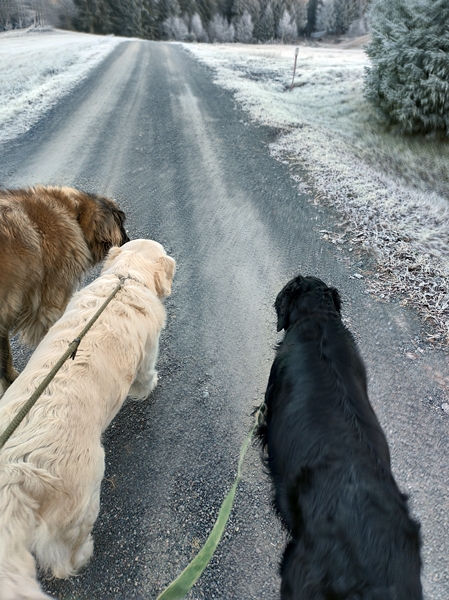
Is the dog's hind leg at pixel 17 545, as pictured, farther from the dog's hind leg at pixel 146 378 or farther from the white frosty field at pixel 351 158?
the white frosty field at pixel 351 158

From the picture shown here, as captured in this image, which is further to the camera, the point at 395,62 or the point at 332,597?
the point at 395,62

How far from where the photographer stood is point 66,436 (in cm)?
179

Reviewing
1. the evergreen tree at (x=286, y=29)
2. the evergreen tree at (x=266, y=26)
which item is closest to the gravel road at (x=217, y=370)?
the evergreen tree at (x=286, y=29)

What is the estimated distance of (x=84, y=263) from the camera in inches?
141

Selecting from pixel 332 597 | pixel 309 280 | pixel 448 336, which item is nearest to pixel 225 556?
pixel 332 597

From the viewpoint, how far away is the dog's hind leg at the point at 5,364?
3.09 metres

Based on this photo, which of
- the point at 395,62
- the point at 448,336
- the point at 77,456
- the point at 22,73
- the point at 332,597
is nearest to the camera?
the point at 332,597

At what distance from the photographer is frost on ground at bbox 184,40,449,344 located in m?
4.82

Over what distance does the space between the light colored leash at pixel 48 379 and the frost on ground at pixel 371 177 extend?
361 cm

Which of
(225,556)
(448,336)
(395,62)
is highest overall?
(395,62)

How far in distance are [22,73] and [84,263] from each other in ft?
59.9

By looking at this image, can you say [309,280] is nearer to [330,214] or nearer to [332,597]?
[332,597]

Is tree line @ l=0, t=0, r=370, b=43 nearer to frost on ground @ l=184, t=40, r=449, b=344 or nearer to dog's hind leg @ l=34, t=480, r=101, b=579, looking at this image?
frost on ground @ l=184, t=40, r=449, b=344

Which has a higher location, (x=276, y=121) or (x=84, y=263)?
(x=276, y=121)
